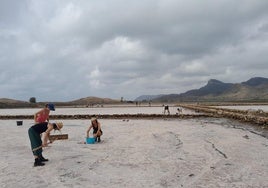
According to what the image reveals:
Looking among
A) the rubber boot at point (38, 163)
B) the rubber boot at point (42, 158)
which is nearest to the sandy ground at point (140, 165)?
the rubber boot at point (38, 163)

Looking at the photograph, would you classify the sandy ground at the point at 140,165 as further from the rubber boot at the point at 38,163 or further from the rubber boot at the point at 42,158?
the rubber boot at the point at 42,158

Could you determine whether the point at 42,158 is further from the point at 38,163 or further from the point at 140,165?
the point at 140,165

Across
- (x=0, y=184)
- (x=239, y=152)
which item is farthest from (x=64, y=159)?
(x=239, y=152)

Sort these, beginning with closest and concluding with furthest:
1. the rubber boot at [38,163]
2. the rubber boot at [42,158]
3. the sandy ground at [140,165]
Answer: the sandy ground at [140,165], the rubber boot at [38,163], the rubber boot at [42,158]

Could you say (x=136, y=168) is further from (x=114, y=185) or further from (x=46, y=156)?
(x=46, y=156)

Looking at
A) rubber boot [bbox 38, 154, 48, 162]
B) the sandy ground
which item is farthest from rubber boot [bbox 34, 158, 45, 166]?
rubber boot [bbox 38, 154, 48, 162]

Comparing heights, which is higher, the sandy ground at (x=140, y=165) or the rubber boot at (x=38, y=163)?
the rubber boot at (x=38, y=163)

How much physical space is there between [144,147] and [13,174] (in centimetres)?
611

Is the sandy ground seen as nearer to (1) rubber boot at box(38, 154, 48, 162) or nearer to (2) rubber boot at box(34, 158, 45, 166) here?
(2) rubber boot at box(34, 158, 45, 166)

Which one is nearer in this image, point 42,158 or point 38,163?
point 38,163

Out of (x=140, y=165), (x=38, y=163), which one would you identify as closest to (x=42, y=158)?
(x=38, y=163)

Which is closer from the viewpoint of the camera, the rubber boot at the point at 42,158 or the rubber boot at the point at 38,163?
the rubber boot at the point at 38,163

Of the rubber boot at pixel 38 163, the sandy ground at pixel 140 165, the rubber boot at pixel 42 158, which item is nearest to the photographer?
the sandy ground at pixel 140 165

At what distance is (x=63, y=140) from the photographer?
16734mm
